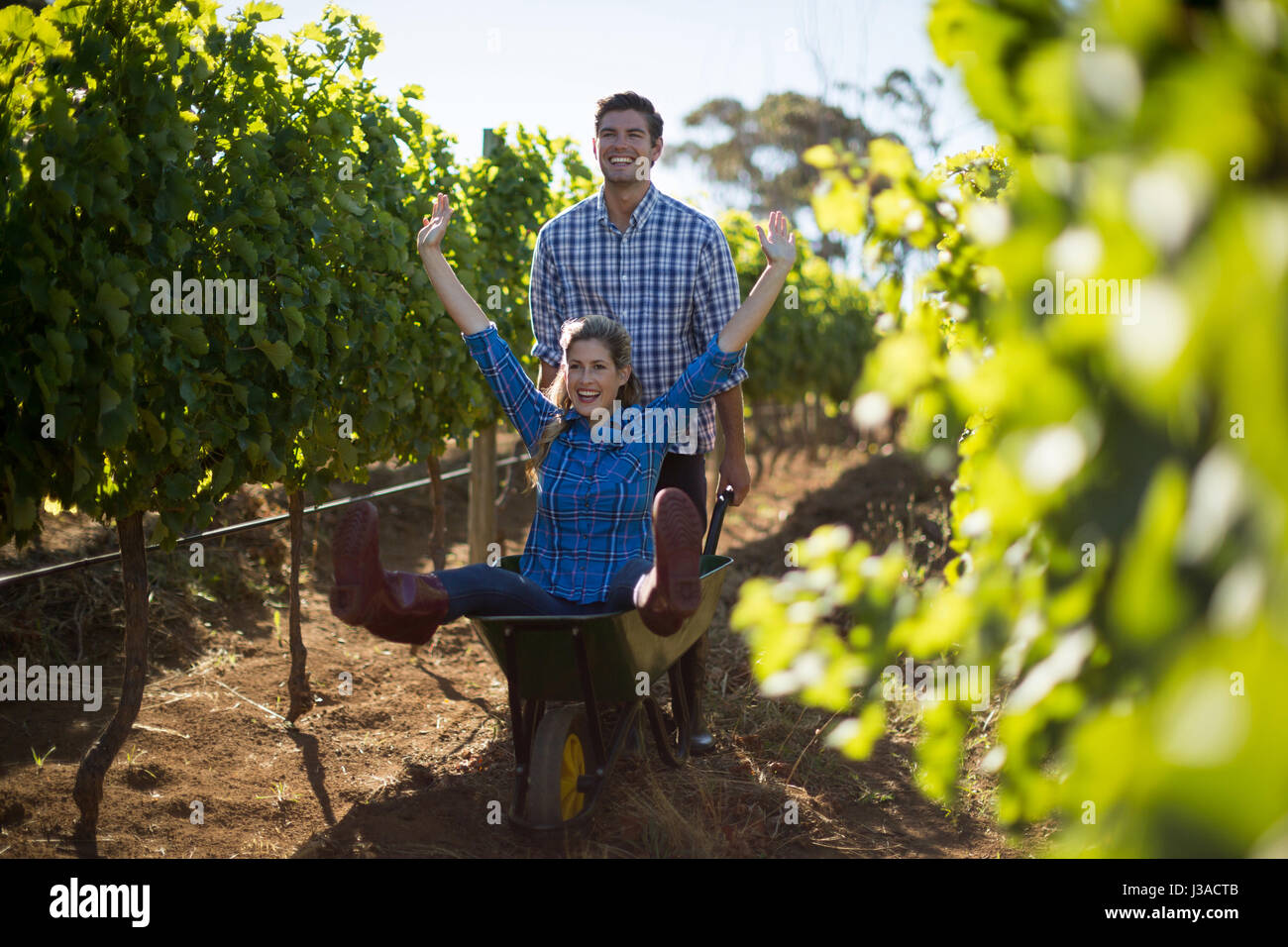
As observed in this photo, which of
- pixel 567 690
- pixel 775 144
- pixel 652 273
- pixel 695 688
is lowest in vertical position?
pixel 695 688

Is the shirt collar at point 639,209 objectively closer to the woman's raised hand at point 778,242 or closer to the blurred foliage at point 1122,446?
Answer: the woman's raised hand at point 778,242

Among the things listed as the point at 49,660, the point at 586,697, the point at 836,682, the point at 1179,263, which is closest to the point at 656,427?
the point at 586,697

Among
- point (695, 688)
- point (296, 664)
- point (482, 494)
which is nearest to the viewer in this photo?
point (695, 688)

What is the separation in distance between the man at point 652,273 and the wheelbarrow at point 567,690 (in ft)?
2.48

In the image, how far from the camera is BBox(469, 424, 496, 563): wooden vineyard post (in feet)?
20.1

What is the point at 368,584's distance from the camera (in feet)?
7.55

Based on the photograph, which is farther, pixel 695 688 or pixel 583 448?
pixel 695 688

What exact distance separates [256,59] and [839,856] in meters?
2.95

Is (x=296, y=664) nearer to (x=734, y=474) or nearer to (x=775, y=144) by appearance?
(x=734, y=474)

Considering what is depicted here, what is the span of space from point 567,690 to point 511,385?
93cm

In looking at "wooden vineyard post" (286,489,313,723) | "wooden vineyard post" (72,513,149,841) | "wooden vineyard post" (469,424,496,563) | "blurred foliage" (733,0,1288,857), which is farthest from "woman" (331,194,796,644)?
Answer: "wooden vineyard post" (469,424,496,563)

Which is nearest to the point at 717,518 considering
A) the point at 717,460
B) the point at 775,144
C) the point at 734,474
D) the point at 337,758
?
the point at 734,474

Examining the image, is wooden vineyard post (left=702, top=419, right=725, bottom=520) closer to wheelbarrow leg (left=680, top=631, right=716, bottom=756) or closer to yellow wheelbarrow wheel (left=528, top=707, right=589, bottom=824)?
wheelbarrow leg (left=680, top=631, right=716, bottom=756)

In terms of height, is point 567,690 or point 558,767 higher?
point 567,690
